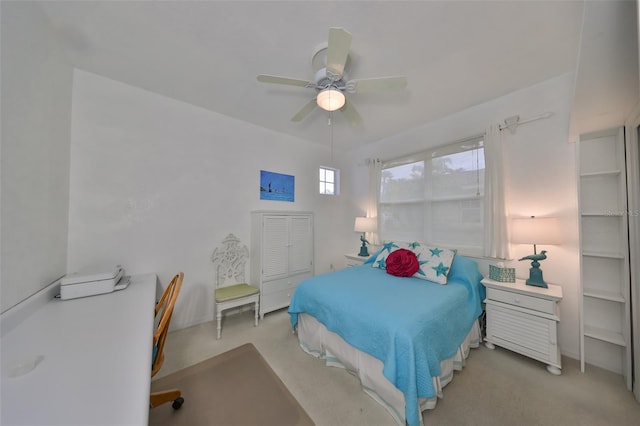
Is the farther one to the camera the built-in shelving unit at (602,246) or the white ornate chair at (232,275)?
the white ornate chair at (232,275)

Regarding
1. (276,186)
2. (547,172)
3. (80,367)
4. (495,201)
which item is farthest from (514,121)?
(80,367)

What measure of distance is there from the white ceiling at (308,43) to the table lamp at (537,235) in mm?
1430

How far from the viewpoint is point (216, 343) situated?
2.25m

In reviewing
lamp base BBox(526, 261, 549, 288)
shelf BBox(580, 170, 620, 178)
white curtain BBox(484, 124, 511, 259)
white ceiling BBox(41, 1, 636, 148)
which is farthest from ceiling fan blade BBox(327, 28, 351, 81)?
lamp base BBox(526, 261, 549, 288)

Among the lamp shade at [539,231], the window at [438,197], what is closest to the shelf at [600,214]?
the lamp shade at [539,231]

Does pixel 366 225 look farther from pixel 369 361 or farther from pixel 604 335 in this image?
pixel 604 335

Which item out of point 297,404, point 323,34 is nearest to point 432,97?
point 323,34

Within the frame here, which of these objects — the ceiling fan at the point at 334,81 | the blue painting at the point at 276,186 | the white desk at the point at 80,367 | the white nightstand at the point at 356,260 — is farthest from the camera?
the white nightstand at the point at 356,260

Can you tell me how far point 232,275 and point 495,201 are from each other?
337cm

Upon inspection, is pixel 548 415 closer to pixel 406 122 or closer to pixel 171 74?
pixel 406 122

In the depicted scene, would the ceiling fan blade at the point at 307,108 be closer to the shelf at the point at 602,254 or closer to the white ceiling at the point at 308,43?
the white ceiling at the point at 308,43

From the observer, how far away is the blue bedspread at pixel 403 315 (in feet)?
4.37

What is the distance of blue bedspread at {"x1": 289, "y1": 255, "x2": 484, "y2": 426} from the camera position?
1.33 m

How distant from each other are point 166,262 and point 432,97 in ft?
11.9
